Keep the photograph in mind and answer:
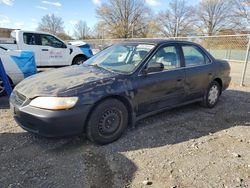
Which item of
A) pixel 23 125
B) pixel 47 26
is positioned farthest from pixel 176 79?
pixel 47 26

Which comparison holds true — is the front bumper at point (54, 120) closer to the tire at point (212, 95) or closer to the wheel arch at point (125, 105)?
the wheel arch at point (125, 105)

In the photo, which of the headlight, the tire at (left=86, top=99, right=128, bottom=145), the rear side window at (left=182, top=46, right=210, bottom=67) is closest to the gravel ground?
the tire at (left=86, top=99, right=128, bottom=145)

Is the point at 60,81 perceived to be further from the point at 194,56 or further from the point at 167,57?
the point at 194,56

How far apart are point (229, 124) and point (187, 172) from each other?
207 cm

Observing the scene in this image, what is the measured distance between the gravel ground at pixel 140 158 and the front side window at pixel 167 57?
106 centimetres

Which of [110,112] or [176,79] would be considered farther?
[176,79]

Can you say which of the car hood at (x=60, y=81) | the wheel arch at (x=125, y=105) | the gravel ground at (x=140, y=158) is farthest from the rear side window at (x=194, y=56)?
the car hood at (x=60, y=81)

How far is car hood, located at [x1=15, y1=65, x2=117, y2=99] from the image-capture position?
3.26m

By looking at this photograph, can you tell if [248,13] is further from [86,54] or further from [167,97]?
[167,97]

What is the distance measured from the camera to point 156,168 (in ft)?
9.95

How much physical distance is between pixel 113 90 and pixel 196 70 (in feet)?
7.06

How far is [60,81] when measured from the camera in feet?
11.6

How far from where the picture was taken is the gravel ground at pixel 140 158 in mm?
2779

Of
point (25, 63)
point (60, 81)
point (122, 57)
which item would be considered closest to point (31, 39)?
point (25, 63)
